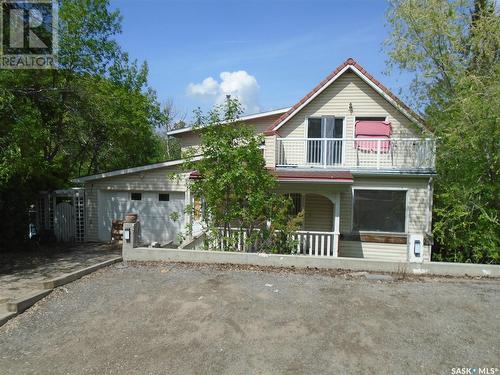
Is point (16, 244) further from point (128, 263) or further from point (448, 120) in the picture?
point (448, 120)

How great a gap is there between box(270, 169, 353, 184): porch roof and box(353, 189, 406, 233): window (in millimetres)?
1249

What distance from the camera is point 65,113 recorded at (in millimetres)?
13086

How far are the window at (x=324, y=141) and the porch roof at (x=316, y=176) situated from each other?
3.20ft

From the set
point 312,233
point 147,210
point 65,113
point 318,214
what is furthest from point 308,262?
point 65,113

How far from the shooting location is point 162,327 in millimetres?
5090

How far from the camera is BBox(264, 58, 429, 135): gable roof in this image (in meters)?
11.3

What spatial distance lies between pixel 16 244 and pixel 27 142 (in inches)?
170

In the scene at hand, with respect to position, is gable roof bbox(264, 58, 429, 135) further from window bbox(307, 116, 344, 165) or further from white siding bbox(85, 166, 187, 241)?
white siding bbox(85, 166, 187, 241)

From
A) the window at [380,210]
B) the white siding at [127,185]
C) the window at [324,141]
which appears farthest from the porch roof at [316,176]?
the white siding at [127,185]

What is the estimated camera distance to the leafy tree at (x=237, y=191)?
854 cm

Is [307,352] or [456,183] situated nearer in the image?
[307,352]

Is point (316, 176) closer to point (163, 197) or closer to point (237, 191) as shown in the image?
point (237, 191)

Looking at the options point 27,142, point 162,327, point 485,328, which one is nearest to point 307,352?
point 162,327

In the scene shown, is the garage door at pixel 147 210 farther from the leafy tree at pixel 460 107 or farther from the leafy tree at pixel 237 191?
the leafy tree at pixel 460 107
